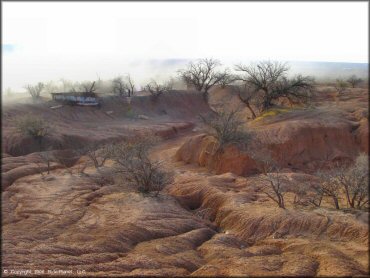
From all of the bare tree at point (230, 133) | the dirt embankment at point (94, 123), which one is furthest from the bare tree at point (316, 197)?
the dirt embankment at point (94, 123)

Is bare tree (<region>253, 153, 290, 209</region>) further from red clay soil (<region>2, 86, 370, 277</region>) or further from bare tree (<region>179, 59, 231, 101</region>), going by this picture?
bare tree (<region>179, 59, 231, 101</region>)

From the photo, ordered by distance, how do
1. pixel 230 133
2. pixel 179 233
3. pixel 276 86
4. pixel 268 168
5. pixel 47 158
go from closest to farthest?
1. pixel 179 233
2. pixel 268 168
3. pixel 230 133
4. pixel 47 158
5. pixel 276 86

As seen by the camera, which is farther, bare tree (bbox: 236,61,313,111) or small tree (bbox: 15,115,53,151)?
bare tree (bbox: 236,61,313,111)

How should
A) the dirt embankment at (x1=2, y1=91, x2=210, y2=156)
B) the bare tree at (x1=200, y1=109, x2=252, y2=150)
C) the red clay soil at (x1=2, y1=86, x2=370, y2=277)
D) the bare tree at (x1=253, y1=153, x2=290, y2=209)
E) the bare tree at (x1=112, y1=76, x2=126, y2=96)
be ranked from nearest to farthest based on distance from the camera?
1. the red clay soil at (x1=2, y1=86, x2=370, y2=277)
2. the bare tree at (x1=253, y1=153, x2=290, y2=209)
3. the bare tree at (x1=200, y1=109, x2=252, y2=150)
4. the dirt embankment at (x1=2, y1=91, x2=210, y2=156)
5. the bare tree at (x1=112, y1=76, x2=126, y2=96)

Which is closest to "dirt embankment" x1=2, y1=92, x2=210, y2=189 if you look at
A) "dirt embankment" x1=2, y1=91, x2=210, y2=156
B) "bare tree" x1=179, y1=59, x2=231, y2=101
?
"dirt embankment" x1=2, y1=91, x2=210, y2=156

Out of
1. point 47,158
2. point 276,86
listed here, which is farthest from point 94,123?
point 276,86

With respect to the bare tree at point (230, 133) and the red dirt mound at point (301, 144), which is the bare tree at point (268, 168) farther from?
the red dirt mound at point (301, 144)

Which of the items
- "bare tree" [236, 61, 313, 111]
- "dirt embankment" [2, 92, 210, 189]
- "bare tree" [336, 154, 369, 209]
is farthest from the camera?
"bare tree" [236, 61, 313, 111]

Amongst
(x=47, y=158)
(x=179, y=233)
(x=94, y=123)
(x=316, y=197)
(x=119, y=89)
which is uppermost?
(x=119, y=89)

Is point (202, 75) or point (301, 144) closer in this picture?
point (301, 144)

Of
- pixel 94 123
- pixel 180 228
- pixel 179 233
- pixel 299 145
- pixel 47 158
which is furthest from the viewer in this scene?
pixel 94 123

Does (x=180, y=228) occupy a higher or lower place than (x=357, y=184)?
lower

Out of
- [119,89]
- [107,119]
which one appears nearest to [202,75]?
[119,89]

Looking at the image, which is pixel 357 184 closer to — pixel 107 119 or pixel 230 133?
pixel 230 133
